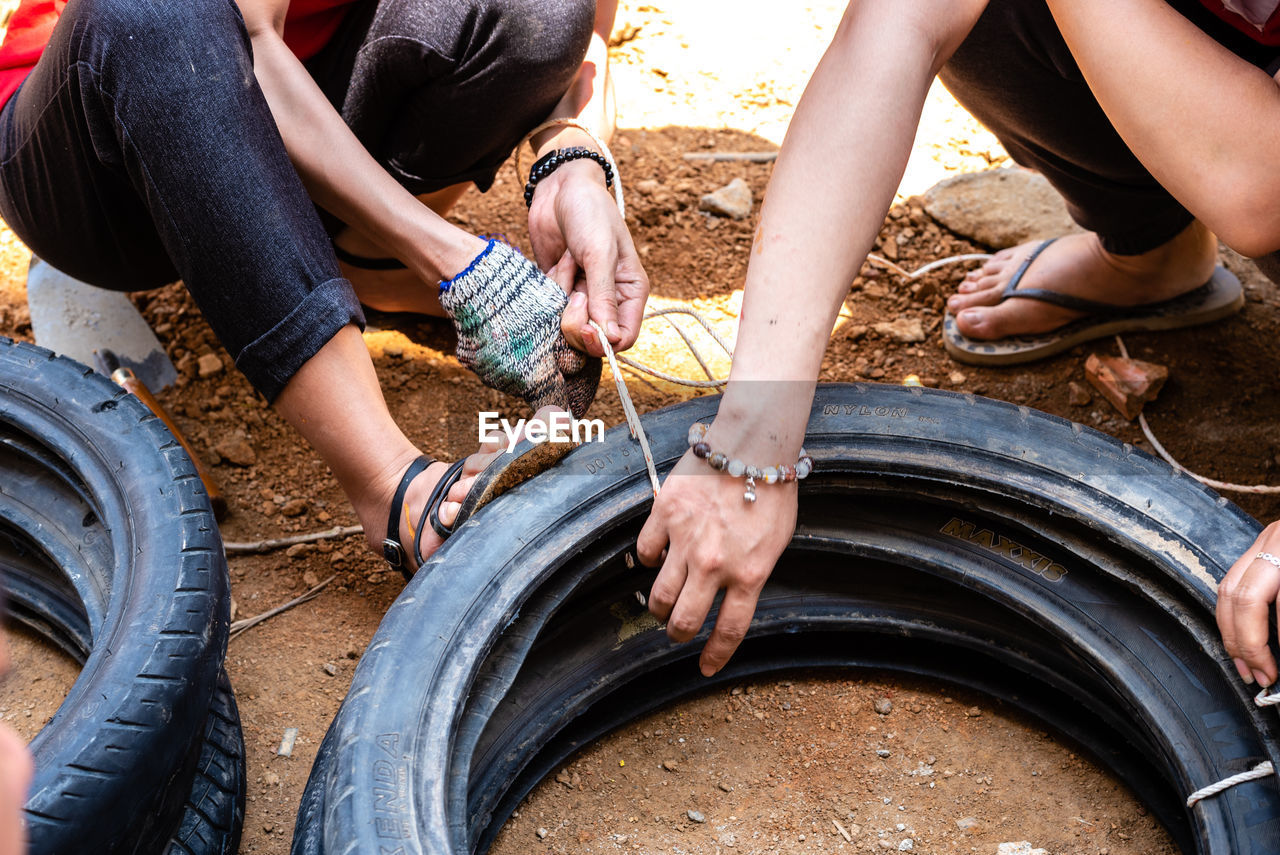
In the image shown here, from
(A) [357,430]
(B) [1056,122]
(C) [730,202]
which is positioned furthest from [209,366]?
(B) [1056,122]

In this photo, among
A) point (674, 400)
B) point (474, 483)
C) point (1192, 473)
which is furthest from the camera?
point (674, 400)

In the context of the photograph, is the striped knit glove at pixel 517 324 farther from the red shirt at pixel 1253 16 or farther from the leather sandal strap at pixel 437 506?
the red shirt at pixel 1253 16

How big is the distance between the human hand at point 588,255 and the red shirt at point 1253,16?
818mm

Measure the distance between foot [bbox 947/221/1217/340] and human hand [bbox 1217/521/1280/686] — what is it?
97 cm

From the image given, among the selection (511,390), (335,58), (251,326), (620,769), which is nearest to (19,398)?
(251,326)

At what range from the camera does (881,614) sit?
4.86ft

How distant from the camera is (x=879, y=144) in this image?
46.1 inches

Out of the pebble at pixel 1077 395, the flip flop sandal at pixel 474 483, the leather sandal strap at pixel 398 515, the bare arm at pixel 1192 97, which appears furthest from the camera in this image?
the pebble at pixel 1077 395

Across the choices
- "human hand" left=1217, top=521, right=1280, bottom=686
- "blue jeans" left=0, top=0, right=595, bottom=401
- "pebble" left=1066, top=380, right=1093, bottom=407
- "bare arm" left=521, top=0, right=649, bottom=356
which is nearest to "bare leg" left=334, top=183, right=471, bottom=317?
"bare arm" left=521, top=0, right=649, bottom=356

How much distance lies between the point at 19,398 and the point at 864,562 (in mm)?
1207

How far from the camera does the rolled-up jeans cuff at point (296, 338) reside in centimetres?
135

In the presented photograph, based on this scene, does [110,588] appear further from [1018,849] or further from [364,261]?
[1018,849]

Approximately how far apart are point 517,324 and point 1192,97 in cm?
90

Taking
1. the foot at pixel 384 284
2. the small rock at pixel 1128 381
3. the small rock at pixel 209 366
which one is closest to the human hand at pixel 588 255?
the foot at pixel 384 284
